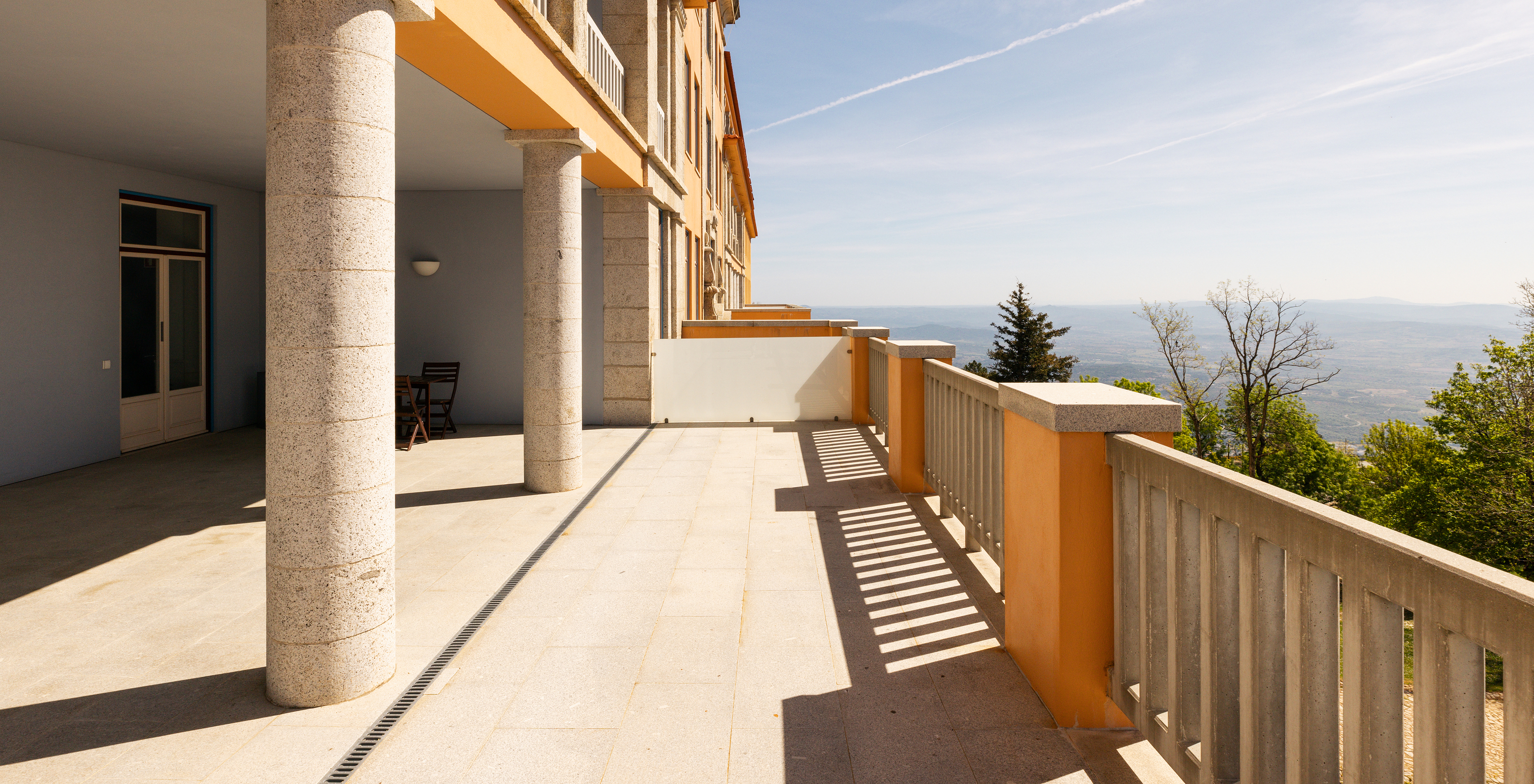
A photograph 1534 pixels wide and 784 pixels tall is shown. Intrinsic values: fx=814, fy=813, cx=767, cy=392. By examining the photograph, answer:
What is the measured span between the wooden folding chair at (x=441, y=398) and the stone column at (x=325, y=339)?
7.78 metres

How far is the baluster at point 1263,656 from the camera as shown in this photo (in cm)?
203

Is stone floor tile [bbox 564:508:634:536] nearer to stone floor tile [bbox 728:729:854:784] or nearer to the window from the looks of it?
stone floor tile [bbox 728:729:854:784]

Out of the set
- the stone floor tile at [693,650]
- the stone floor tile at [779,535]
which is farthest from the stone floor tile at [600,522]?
the stone floor tile at [693,650]

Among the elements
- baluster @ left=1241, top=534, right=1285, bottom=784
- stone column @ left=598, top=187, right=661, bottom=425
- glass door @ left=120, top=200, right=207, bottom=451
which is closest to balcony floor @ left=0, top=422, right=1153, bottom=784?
baluster @ left=1241, top=534, right=1285, bottom=784

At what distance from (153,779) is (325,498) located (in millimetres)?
Result: 1066

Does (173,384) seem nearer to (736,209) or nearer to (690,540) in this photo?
(690,540)

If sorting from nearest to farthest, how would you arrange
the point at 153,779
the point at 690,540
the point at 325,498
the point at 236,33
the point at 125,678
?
the point at 153,779
the point at 325,498
the point at 125,678
the point at 236,33
the point at 690,540

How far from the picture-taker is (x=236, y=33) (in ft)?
16.9

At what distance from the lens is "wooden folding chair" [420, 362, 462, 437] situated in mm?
10992

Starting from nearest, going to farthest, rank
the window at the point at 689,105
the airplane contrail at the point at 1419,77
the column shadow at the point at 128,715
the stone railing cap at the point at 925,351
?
the column shadow at the point at 128,715 < the stone railing cap at the point at 925,351 < the window at the point at 689,105 < the airplane contrail at the point at 1419,77

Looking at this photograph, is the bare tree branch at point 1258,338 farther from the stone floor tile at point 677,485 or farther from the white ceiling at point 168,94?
the white ceiling at point 168,94

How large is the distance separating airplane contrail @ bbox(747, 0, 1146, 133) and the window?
4293 centimetres

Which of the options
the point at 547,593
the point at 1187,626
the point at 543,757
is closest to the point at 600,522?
the point at 547,593

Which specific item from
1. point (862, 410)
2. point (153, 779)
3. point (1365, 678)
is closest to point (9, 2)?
point (153, 779)
